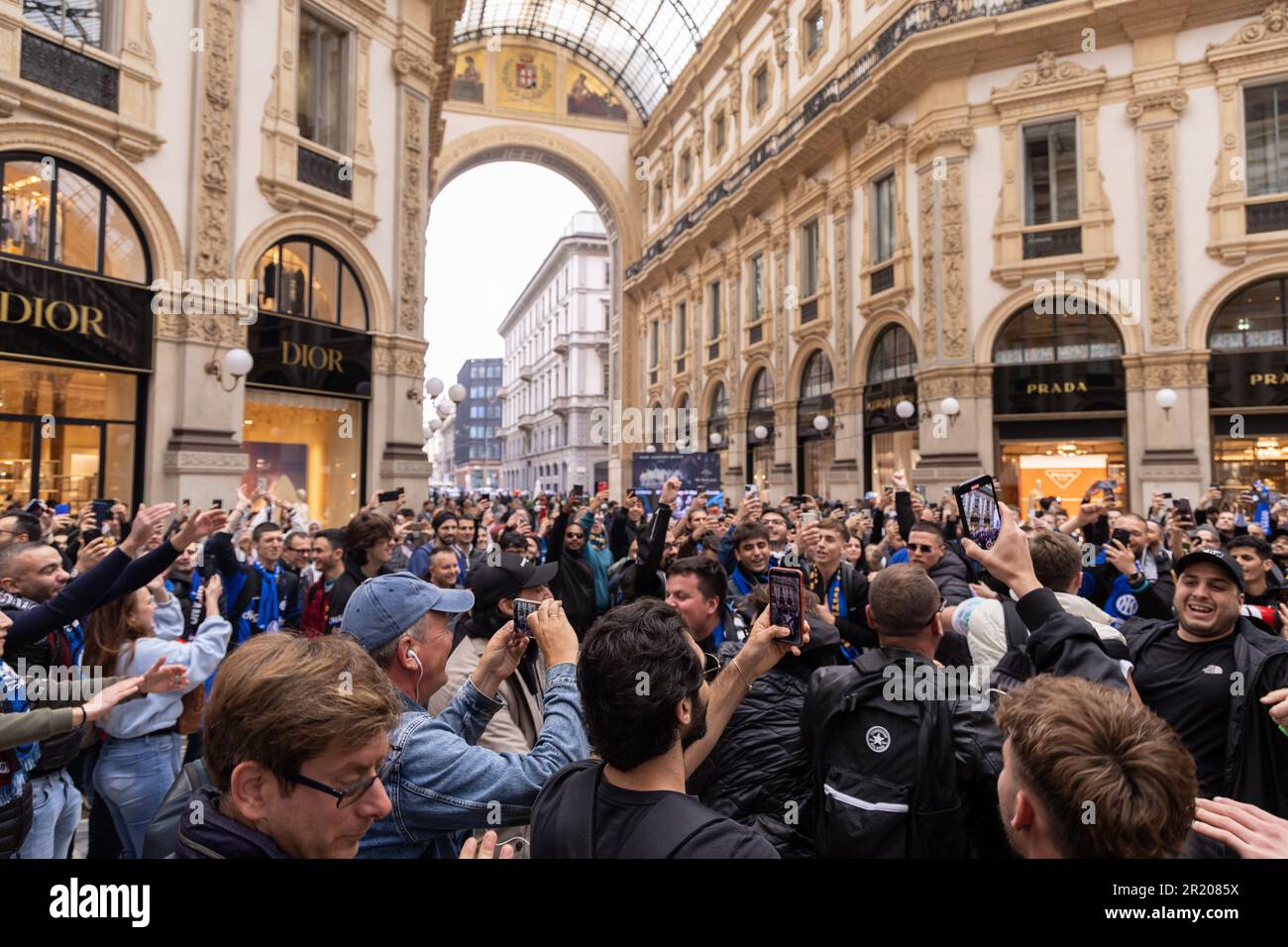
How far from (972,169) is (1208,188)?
17.8ft

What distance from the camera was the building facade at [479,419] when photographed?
398ft

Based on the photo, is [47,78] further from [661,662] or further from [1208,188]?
[1208,188]

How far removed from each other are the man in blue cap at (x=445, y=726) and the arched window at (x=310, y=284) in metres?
14.8

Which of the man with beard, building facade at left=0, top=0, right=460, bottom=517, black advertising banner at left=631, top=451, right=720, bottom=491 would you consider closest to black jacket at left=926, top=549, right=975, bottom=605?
the man with beard

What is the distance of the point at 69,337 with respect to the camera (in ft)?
40.3

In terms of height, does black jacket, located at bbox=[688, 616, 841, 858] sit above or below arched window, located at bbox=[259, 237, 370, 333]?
below

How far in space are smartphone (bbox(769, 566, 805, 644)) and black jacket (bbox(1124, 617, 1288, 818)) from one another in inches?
73.9

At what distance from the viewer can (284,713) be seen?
5.32 ft

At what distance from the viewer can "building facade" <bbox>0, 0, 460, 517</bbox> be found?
1209 cm

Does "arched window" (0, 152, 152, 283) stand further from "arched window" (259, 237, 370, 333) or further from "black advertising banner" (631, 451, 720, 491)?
"black advertising banner" (631, 451, 720, 491)

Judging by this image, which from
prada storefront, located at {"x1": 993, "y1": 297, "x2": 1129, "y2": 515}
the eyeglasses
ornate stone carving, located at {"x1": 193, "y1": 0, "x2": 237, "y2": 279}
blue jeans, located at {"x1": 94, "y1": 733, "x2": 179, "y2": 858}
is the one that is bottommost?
blue jeans, located at {"x1": 94, "y1": 733, "x2": 179, "y2": 858}

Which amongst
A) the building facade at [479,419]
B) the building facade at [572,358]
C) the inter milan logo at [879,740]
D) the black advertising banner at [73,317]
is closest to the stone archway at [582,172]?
the building facade at [572,358]
